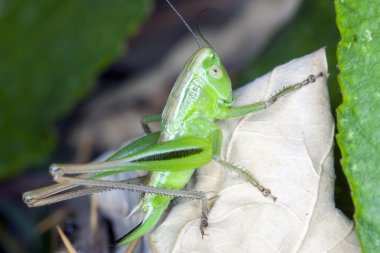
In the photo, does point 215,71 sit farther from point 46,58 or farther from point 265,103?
point 46,58

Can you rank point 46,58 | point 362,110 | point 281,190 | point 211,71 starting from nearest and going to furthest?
point 362,110, point 281,190, point 211,71, point 46,58

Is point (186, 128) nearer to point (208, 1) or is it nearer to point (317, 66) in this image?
point (317, 66)

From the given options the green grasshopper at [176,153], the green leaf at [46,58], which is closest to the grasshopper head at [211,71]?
the green grasshopper at [176,153]

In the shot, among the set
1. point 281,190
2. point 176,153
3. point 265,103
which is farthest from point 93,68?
point 281,190

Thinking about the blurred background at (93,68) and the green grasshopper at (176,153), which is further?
the blurred background at (93,68)

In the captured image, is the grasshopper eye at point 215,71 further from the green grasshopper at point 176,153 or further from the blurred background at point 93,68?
the blurred background at point 93,68

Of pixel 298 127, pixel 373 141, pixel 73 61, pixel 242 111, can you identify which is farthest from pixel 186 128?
pixel 73 61
